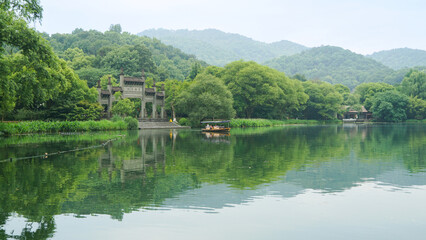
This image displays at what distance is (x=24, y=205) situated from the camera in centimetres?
1146

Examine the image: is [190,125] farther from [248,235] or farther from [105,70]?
[248,235]

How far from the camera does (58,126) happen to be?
169 feet

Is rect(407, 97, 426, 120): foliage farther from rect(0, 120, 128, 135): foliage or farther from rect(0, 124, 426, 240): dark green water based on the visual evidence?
rect(0, 124, 426, 240): dark green water

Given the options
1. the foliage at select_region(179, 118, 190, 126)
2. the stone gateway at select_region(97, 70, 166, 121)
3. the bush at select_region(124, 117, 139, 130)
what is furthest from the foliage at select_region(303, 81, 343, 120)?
the bush at select_region(124, 117, 139, 130)

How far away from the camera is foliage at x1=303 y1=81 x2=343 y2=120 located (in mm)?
113125

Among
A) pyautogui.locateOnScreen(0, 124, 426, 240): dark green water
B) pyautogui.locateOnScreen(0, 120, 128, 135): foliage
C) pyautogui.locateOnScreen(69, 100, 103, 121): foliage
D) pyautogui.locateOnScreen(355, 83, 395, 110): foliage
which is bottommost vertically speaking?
pyautogui.locateOnScreen(0, 124, 426, 240): dark green water

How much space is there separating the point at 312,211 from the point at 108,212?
5.92 meters

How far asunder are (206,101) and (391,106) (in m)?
69.5

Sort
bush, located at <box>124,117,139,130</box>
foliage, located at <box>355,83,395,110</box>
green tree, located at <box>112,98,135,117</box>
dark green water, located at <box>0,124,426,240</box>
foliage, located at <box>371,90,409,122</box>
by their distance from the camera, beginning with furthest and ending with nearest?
1. foliage, located at <box>355,83,395,110</box>
2. foliage, located at <box>371,90,409,122</box>
3. green tree, located at <box>112,98,135,117</box>
4. bush, located at <box>124,117,139,130</box>
5. dark green water, located at <box>0,124,426,240</box>

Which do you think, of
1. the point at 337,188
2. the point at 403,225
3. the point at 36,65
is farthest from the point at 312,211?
the point at 36,65

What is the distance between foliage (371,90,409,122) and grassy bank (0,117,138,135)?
85865 mm

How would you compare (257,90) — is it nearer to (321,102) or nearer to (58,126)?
(321,102)

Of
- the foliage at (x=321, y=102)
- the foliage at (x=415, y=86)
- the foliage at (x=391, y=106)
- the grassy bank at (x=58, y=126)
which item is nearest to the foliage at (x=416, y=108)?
the foliage at (x=391, y=106)

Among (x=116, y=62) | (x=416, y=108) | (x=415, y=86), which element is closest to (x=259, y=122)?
(x=116, y=62)
